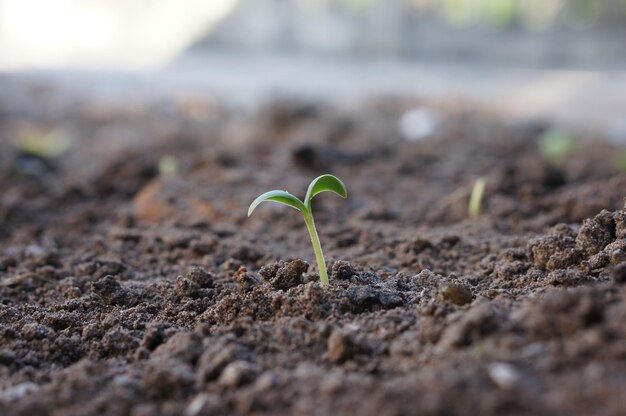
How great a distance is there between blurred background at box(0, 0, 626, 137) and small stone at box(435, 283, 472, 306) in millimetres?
4914

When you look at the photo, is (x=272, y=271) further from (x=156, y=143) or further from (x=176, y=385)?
(x=156, y=143)

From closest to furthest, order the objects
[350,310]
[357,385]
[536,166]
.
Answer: [357,385] < [350,310] < [536,166]

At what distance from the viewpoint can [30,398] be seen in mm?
1179

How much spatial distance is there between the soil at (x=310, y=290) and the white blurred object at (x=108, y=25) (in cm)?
702

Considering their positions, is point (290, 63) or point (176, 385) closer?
point (176, 385)

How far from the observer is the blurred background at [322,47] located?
715 cm

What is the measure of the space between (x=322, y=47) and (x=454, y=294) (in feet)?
28.3

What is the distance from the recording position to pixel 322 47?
31.7ft

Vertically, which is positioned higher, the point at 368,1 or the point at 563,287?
the point at 368,1

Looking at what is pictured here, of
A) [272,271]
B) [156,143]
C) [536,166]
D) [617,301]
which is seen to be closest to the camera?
[617,301]

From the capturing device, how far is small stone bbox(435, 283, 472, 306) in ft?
4.54

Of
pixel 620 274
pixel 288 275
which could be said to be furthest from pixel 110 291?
pixel 620 274

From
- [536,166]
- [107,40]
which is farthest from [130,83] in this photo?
[536,166]

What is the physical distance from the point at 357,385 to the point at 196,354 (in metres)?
0.34
